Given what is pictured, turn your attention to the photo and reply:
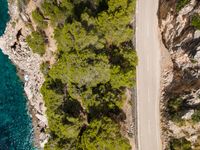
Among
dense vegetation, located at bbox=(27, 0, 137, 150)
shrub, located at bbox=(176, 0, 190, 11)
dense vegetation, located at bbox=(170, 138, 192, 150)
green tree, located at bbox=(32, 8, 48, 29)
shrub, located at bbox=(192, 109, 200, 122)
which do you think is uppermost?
green tree, located at bbox=(32, 8, 48, 29)

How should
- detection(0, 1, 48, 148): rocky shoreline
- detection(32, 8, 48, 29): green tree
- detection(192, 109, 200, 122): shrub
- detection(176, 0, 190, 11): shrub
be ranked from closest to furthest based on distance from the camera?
detection(192, 109, 200, 122): shrub
detection(176, 0, 190, 11): shrub
detection(32, 8, 48, 29): green tree
detection(0, 1, 48, 148): rocky shoreline

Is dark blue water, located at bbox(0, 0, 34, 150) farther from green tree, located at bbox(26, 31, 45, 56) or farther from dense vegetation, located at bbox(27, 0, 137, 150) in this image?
dense vegetation, located at bbox(27, 0, 137, 150)

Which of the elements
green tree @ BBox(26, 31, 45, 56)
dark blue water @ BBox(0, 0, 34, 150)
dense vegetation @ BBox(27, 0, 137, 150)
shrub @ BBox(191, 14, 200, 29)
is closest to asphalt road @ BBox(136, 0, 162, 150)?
dense vegetation @ BBox(27, 0, 137, 150)

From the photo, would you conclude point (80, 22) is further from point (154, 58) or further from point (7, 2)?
point (7, 2)

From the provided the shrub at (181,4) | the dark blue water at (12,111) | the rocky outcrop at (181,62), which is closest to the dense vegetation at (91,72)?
the rocky outcrop at (181,62)

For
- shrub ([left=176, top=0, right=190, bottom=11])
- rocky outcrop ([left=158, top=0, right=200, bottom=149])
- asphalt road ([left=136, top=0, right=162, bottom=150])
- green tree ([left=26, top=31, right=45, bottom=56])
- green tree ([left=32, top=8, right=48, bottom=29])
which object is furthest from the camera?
green tree ([left=26, top=31, right=45, bottom=56])

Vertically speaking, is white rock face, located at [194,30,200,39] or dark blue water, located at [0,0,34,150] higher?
white rock face, located at [194,30,200,39]

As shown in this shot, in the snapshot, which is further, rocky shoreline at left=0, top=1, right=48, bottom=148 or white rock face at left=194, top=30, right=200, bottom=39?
rocky shoreline at left=0, top=1, right=48, bottom=148
